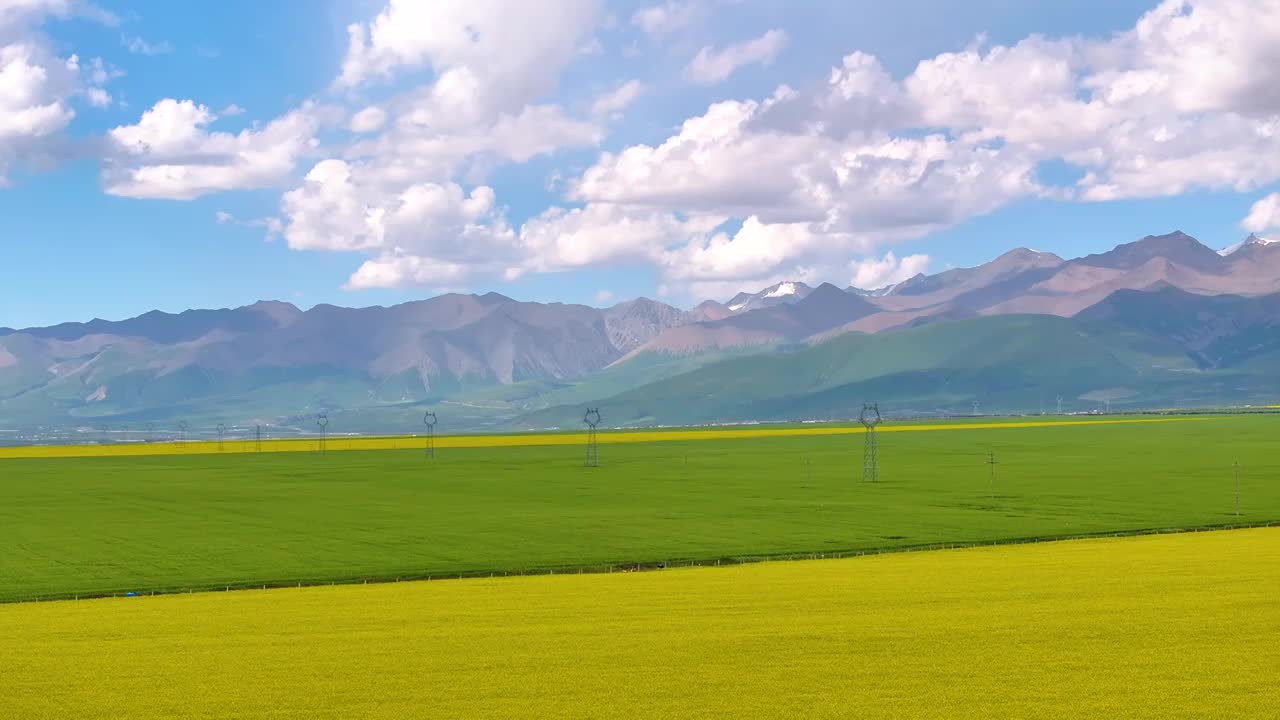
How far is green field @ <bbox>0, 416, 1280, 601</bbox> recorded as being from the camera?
55.4 meters

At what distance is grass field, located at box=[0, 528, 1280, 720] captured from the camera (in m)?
22.3

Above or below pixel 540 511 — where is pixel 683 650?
above

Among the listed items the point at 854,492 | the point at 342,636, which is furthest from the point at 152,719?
the point at 854,492

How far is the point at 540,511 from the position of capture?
8394cm

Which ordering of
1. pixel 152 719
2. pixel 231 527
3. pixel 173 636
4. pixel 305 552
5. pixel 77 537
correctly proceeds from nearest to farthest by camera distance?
pixel 152 719
pixel 173 636
pixel 305 552
pixel 77 537
pixel 231 527

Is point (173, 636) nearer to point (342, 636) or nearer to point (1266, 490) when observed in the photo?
point (342, 636)

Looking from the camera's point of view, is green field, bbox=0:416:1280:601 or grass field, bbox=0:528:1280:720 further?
green field, bbox=0:416:1280:601

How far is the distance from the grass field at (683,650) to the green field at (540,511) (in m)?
14.0

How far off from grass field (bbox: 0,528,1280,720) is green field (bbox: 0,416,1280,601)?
1401 cm

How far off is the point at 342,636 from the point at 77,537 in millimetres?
44180

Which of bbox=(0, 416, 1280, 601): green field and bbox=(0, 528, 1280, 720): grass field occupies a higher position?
bbox=(0, 528, 1280, 720): grass field

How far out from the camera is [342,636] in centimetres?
3066

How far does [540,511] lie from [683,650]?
187 feet

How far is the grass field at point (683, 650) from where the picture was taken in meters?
22.3
